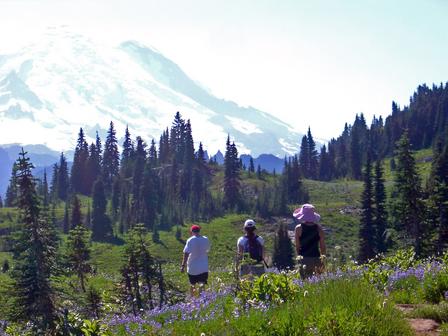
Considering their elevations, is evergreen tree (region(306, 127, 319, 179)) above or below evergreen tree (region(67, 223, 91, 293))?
above

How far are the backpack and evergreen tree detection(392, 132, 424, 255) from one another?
1114 inches

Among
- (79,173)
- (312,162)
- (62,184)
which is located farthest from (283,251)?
(312,162)

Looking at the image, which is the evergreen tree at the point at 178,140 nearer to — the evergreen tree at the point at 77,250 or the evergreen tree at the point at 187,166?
the evergreen tree at the point at 187,166

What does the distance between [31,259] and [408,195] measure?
3037 centimetres

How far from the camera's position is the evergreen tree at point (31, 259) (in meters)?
15.6

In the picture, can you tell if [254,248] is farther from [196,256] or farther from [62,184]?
[62,184]

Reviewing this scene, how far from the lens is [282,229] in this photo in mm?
65750

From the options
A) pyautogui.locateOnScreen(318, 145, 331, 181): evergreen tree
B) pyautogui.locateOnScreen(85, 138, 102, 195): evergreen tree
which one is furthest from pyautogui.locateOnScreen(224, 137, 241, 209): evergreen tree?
pyautogui.locateOnScreen(318, 145, 331, 181): evergreen tree

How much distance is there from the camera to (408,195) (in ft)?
134

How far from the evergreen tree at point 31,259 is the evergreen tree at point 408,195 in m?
28.0

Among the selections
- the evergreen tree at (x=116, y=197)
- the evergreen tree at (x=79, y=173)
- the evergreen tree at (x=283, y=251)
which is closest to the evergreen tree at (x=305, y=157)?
the evergreen tree at (x=79, y=173)

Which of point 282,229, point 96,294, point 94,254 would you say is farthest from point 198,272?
point 94,254

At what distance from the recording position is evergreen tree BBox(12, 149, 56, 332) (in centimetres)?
1564

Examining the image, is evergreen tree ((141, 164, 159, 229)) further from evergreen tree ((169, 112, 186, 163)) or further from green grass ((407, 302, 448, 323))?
green grass ((407, 302, 448, 323))
